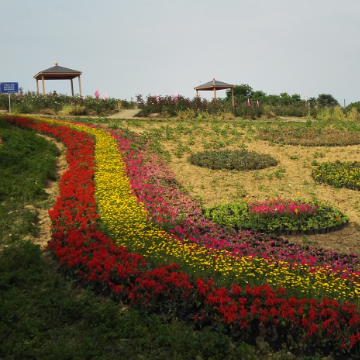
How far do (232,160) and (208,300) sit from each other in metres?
7.73

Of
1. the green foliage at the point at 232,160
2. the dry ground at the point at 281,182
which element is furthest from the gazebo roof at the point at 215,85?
the green foliage at the point at 232,160

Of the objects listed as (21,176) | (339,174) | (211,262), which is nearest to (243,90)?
(339,174)

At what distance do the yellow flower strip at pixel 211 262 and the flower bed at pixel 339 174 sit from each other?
14.8 feet

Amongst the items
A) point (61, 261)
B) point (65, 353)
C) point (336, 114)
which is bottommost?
point (65, 353)

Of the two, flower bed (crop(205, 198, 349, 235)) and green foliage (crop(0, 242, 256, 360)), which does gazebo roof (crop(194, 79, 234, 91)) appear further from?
green foliage (crop(0, 242, 256, 360))

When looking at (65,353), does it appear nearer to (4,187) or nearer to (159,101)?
(4,187)

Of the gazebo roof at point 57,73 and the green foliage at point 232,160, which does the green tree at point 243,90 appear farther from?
the green foliage at point 232,160

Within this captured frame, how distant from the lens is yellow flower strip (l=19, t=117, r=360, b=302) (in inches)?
203

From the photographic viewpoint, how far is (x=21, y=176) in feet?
31.0

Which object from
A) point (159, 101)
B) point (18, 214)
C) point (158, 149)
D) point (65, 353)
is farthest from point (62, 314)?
point (159, 101)

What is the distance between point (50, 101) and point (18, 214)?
13671 millimetres

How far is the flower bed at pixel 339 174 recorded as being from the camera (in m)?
9.83

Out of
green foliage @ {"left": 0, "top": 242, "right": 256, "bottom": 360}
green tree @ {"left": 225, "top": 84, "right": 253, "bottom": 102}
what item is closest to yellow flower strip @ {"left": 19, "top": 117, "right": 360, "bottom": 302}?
green foliage @ {"left": 0, "top": 242, "right": 256, "bottom": 360}

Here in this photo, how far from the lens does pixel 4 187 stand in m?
8.66
